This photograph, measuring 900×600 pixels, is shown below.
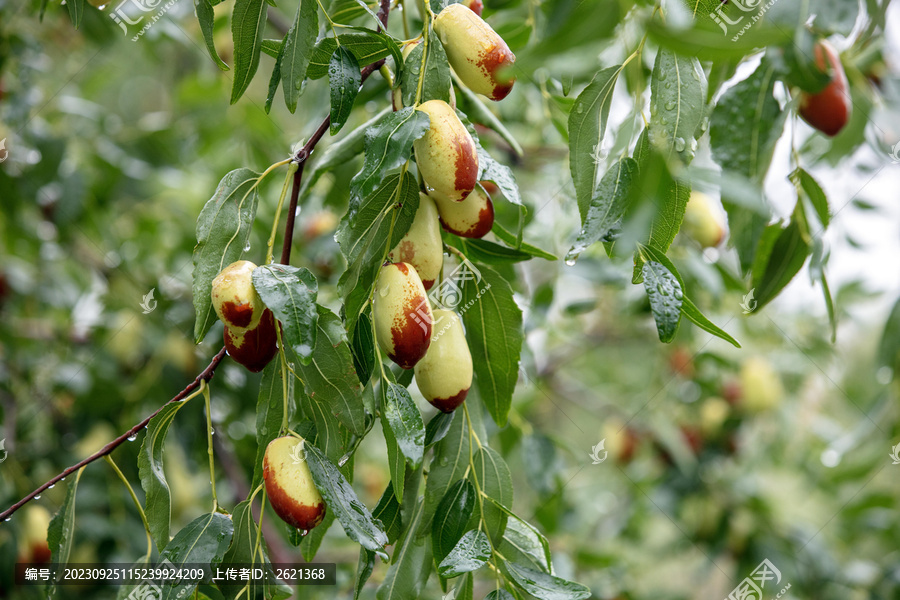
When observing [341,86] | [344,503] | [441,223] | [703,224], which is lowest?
[703,224]

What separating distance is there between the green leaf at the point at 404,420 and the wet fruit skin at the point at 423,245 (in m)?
0.09

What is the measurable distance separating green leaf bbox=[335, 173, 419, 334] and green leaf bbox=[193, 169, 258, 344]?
0.26ft

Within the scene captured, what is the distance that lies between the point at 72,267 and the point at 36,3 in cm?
85

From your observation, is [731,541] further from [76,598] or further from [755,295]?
[76,598]

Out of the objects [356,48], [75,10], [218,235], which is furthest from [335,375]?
[75,10]

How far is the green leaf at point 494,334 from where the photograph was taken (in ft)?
1.95

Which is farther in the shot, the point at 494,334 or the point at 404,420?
the point at 494,334

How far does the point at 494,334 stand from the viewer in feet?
1.96

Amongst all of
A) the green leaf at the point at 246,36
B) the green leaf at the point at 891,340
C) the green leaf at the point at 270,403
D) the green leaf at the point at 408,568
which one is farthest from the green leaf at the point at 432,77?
the green leaf at the point at 891,340

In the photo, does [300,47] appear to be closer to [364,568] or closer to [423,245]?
[423,245]

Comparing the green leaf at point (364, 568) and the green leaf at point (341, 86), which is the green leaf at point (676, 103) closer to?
the green leaf at point (341, 86)

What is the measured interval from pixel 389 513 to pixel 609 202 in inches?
11.3

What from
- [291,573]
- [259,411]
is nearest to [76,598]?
[291,573]

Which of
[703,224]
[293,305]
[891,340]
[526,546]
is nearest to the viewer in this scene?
[293,305]
